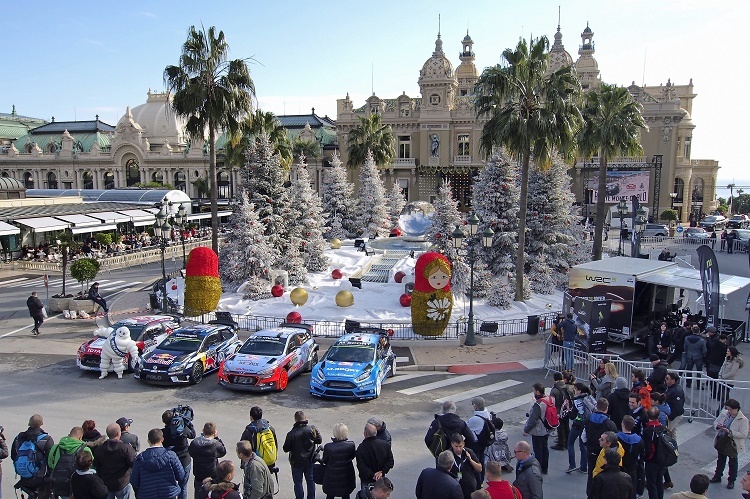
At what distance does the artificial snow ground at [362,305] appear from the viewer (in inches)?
951

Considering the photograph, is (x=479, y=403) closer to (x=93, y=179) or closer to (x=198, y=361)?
(x=198, y=361)

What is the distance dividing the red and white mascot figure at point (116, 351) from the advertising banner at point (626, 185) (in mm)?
49987

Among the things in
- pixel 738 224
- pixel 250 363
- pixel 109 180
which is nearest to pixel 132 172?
pixel 109 180

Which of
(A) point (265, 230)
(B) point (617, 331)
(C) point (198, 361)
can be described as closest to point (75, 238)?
(A) point (265, 230)

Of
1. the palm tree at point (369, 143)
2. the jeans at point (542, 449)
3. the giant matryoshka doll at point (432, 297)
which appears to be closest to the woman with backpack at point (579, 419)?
the jeans at point (542, 449)

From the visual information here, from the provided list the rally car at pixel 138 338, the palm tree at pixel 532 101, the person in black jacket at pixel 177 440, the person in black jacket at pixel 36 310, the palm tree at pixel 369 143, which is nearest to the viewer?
the person in black jacket at pixel 177 440

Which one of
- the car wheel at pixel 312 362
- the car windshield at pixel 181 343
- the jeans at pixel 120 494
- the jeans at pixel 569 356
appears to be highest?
the jeans at pixel 120 494

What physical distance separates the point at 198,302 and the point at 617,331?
15.6 meters

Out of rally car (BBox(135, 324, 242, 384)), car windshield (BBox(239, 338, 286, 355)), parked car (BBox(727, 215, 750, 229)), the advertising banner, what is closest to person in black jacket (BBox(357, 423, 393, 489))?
car windshield (BBox(239, 338, 286, 355))

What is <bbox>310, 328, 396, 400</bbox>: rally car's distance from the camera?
15.0 m

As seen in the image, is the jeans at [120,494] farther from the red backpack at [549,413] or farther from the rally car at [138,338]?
the rally car at [138,338]

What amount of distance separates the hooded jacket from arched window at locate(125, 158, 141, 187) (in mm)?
83024

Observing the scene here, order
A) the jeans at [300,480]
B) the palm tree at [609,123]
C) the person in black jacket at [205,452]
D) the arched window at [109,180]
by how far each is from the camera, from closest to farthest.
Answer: the person in black jacket at [205,452] → the jeans at [300,480] → the palm tree at [609,123] → the arched window at [109,180]

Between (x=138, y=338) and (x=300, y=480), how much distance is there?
10546 mm
